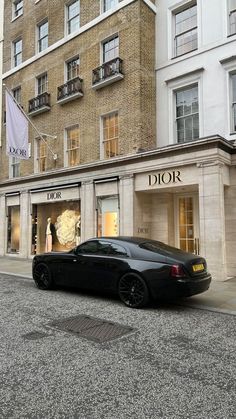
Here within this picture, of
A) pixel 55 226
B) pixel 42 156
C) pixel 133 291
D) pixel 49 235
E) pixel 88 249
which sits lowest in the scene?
pixel 133 291

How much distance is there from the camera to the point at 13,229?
19.6m

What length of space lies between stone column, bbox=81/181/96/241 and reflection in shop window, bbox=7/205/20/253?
5559 millimetres

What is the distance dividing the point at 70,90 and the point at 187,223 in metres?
8.42

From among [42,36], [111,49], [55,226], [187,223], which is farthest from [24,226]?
[42,36]

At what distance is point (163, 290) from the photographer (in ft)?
23.1

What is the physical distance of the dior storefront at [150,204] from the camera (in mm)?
11031

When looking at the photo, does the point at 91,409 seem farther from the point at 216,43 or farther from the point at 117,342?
the point at 216,43

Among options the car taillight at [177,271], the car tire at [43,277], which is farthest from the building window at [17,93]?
the car taillight at [177,271]

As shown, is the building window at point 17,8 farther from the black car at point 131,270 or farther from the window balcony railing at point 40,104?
the black car at point 131,270

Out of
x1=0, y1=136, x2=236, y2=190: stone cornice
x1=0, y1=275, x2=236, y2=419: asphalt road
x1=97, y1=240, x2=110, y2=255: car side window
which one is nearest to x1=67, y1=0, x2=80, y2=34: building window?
x1=0, y1=136, x2=236, y2=190: stone cornice

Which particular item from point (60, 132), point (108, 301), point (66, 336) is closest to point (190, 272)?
point (108, 301)

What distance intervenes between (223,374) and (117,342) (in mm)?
1671

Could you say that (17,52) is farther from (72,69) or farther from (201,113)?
(201,113)

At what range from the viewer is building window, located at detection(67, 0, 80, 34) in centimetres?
1700
